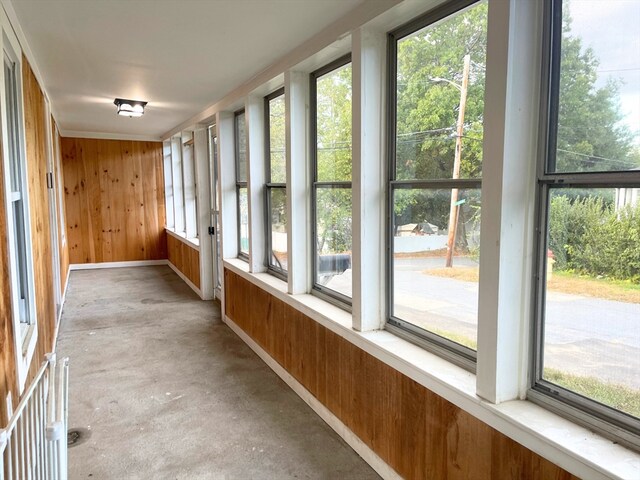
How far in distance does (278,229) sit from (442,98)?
2.12 m

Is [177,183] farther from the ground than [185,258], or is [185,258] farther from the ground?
[177,183]

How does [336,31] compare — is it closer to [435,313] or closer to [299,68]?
[299,68]

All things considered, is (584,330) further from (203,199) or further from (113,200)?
(113,200)

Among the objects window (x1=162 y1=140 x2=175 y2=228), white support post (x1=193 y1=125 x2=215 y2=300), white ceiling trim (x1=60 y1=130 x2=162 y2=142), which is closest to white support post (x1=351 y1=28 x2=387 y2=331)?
white support post (x1=193 y1=125 x2=215 y2=300)

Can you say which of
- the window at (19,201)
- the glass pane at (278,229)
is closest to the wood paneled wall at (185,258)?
the glass pane at (278,229)

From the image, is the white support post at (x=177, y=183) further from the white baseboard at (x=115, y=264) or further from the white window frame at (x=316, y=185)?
the white window frame at (x=316, y=185)

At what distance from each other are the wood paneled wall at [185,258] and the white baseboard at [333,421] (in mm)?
2462

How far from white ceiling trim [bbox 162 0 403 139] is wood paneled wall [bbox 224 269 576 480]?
1.64 m

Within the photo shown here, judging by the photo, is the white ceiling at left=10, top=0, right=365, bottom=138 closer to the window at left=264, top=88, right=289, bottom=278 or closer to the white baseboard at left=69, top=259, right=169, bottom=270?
the window at left=264, top=88, right=289, bottom=278

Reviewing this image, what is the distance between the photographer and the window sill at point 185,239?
6049 millimetres

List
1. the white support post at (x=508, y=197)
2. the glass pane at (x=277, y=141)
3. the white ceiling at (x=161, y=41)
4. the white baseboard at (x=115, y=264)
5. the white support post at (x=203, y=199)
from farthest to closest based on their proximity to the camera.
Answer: the white baseboard at (x=115, y=264), the white support post at (x=203, y=199), the glass pane at (x=277, y=141), the white ceiling at (x=161, y=41), the white support post at (x=508, y=197)

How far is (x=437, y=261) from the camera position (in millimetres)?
1979

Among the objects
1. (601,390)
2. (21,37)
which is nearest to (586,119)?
(601,390)

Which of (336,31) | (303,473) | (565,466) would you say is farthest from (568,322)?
(336,31)
